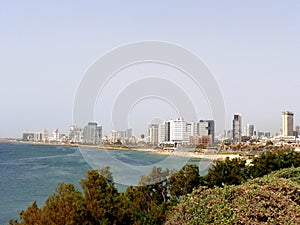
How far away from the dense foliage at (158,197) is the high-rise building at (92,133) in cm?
48

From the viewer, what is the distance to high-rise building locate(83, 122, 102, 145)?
18.9 ft

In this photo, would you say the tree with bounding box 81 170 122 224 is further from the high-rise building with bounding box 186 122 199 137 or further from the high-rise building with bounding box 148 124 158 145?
the high-rise building with bounding box 186 122 199 137

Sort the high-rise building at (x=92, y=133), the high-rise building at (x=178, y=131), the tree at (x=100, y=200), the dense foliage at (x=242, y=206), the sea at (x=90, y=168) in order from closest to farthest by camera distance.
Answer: the dense foliage at (x=242, y=206), the tree at (x=100, y=200), the high-rise building at (x=92, y=133), the high-rise building at (x=178, y=131), the sea at (x=90, y=168)

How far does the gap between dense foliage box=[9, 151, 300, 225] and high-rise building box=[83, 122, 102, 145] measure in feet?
1.58

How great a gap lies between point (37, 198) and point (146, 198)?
38.1ft

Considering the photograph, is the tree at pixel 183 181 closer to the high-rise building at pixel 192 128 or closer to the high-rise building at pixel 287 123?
the high-rise building at pixel 192 128

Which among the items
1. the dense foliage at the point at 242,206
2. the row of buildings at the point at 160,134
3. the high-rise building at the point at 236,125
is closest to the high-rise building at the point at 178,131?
the row of buildings at the point at 160,134

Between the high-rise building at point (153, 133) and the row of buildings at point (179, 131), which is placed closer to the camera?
the row of buildings at point (179, 131)

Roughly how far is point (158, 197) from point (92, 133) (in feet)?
5.72

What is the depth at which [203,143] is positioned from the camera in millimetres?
7379

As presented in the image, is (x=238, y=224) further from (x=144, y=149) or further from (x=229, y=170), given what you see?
(x=229, y=170)

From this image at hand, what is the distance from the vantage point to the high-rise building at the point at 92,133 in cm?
577

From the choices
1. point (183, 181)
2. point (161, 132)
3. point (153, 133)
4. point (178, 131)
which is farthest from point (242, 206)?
point (183, 181)

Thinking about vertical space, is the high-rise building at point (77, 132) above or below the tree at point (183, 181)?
above
